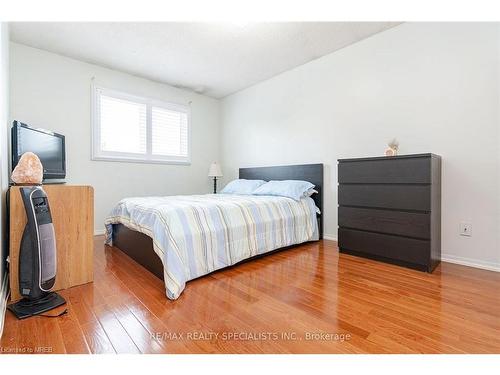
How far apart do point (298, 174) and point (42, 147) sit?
9.35 ft

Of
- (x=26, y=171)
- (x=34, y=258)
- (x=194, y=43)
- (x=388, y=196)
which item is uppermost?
(x=194, y=43)

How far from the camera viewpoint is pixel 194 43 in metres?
2.86

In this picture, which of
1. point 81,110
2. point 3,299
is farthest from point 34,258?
point 81,110

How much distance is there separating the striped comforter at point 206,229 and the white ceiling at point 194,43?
179 cm

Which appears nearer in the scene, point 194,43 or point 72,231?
point 72,231

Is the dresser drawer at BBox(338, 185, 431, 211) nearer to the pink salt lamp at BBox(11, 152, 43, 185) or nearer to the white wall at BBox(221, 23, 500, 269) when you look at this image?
the white wall at BBox(221, 23, 500, 269)

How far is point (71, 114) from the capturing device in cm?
322

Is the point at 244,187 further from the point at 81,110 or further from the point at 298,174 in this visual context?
the point at 81,110

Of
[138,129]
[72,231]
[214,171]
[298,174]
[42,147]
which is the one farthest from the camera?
[214,171]

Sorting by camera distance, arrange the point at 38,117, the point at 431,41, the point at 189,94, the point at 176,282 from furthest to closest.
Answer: the point at 189,94, the point at 38,117, the point at 431,41, the point at 176,282

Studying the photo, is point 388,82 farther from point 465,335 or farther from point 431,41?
point 465,335
